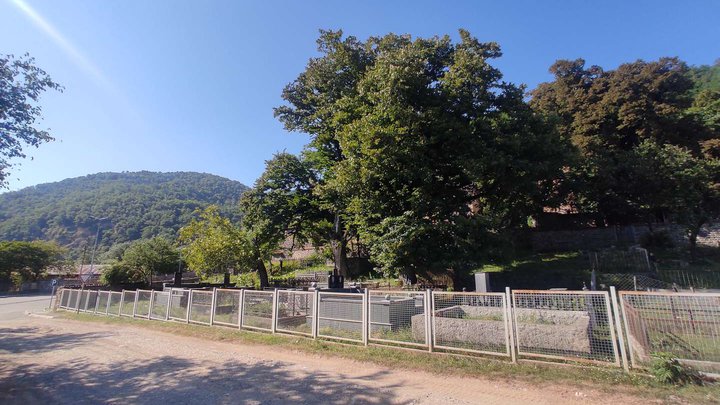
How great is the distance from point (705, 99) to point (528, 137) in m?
27.2

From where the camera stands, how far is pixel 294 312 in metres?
13.1

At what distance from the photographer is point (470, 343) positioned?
8742 millimetres

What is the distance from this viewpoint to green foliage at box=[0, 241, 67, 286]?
49688 mm

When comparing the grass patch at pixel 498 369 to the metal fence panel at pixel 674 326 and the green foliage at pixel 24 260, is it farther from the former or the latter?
the green foliage at pixel 24 260

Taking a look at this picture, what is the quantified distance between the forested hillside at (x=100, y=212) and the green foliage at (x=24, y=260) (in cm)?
4855

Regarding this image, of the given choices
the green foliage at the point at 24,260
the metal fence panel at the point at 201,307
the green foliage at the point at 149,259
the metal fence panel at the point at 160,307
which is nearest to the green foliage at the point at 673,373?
the metal fence panel at the point at 201,307

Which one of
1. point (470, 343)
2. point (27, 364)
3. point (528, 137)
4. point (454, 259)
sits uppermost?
point (528, 137)

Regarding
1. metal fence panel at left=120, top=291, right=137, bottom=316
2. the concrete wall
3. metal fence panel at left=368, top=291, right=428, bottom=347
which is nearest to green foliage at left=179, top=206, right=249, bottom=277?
metal fence panel at left=120, top=291, right=137, bottom=316

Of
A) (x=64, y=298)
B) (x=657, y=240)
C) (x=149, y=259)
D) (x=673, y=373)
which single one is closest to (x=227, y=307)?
(x=673, y=373)

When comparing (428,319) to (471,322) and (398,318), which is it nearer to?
(471,322)

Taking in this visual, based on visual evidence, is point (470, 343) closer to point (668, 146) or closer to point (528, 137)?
point (528, 137)

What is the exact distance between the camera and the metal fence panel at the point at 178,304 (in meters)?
16.2

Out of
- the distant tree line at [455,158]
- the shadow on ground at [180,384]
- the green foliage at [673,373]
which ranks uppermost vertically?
the distant tree line at [455,158]

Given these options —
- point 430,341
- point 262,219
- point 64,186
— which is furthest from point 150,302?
point 64,186
